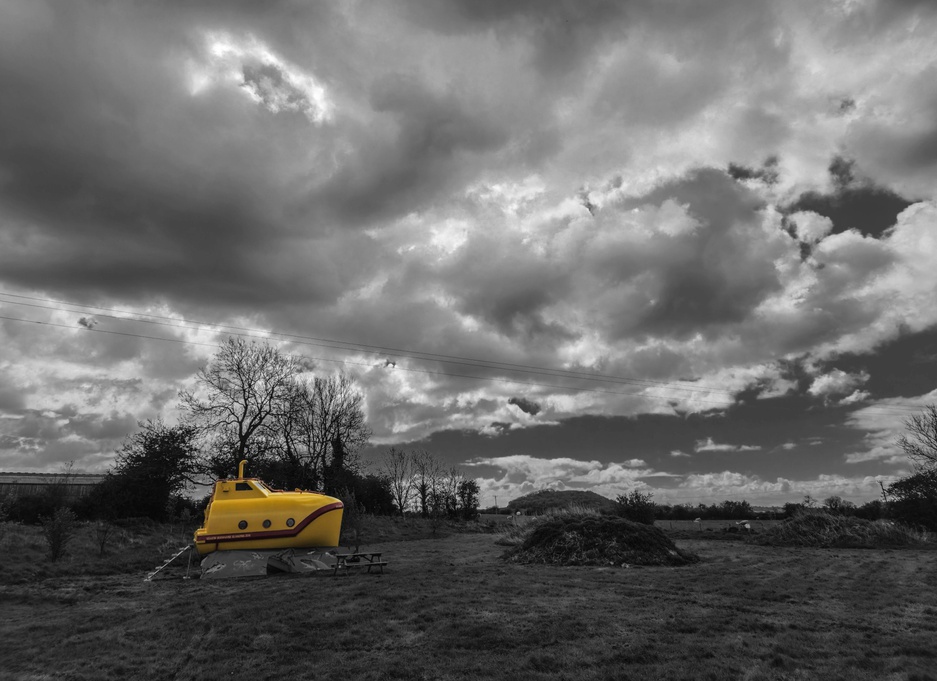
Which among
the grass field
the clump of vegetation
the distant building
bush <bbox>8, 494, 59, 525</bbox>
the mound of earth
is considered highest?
the distant building

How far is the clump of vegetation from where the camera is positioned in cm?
2931

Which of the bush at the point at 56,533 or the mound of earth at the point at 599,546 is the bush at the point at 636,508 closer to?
the mound of earth at the point at 599,546

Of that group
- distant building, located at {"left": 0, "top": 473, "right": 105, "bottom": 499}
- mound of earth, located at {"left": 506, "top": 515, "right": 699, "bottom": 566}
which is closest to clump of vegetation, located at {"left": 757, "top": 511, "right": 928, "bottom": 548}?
mound of earth, located at {"left": 506, "top": 515, "right": 699, "bottom": 566}

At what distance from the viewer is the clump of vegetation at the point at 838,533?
2931 cm

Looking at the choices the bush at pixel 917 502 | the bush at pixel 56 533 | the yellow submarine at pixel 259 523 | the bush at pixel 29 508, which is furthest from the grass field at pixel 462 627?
the bush at pixel 917 502

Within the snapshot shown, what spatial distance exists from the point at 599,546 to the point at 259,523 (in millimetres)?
12188

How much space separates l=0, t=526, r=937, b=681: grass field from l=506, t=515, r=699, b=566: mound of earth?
492 cm

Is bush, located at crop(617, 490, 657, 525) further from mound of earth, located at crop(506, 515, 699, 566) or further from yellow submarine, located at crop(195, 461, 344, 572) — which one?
yellow submarine, located at crop(195, 461, 344, 572)

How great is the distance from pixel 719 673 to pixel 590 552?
45.7ft

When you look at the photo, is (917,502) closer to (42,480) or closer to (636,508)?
(636,508)

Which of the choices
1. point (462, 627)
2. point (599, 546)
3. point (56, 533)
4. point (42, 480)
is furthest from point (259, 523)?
point (42, 480)

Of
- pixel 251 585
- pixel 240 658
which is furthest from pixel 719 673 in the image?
pixel 251 585

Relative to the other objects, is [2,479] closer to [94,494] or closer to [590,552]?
[94,494]

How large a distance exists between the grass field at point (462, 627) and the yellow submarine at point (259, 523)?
1055mm
